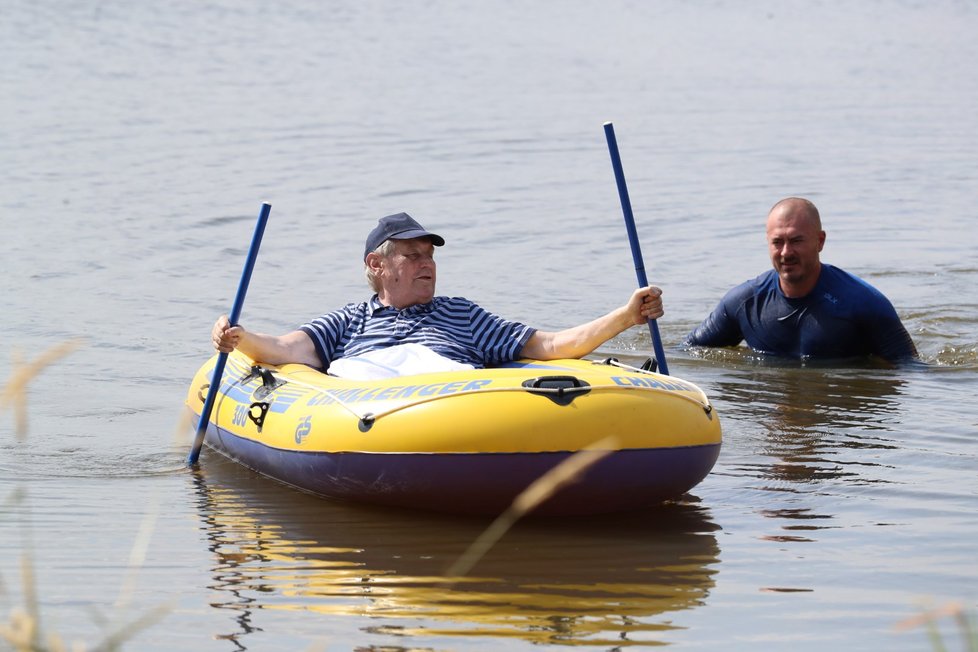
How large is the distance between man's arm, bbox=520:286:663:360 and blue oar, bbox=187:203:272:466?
121 cm

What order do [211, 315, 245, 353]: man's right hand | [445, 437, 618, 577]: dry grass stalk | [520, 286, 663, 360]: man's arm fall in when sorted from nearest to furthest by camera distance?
[445, 437, 618, 577]: dry grass stalk, [520, 286, 663, 360]: man's arm, [211, 315, 245, 353]: man's right hand

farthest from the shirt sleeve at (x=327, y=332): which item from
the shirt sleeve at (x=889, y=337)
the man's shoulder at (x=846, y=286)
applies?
the shirt sleeve at (x=889, y=337)

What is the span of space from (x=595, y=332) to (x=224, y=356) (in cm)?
158

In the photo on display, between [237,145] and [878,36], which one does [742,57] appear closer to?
[878,36]

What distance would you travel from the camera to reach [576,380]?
16.9 ft

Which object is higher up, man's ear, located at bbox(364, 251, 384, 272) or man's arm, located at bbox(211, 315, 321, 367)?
man's ear, located at bbox(364, 251, 384, 272)

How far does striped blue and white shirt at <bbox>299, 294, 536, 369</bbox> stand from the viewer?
20.1 feet

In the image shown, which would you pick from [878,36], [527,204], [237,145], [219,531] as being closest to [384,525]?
[219,531]

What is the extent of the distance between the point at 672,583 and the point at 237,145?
12278 mm

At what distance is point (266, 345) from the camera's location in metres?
6.17

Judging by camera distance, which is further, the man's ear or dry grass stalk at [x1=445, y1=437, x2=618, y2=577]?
the man's ear

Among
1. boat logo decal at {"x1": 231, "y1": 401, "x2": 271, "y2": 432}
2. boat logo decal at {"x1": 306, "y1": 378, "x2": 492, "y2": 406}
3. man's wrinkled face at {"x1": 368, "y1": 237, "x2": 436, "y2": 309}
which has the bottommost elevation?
boat logo decal at {"x1": 231, "y1": 401, "x2": 271, "y2": 432}

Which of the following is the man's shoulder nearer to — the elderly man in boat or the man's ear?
the elderly man in boat

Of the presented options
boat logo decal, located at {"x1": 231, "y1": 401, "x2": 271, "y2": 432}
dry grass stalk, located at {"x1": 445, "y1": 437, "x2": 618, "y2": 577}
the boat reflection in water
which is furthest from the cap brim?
dry grass stalk, located at {"x1": 445, "y1": 437, "x2": 618, "y2": 577}
